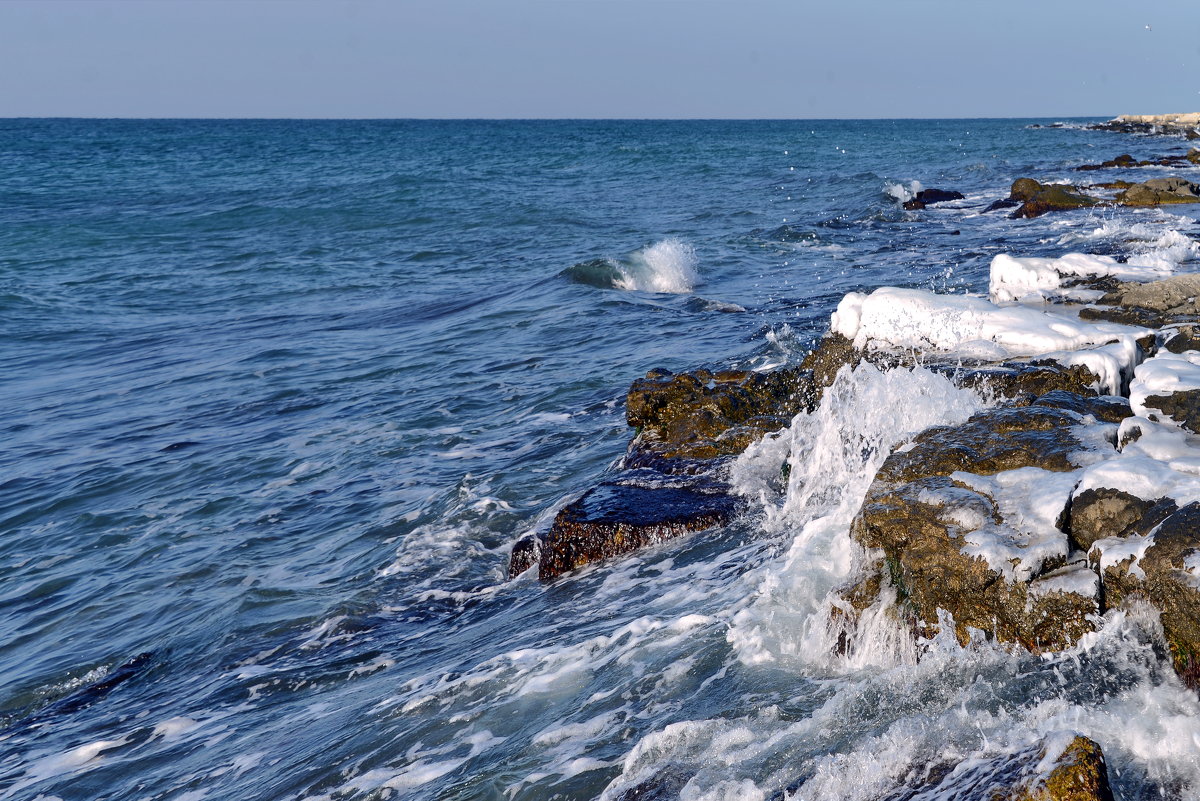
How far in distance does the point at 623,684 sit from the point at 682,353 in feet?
25.9

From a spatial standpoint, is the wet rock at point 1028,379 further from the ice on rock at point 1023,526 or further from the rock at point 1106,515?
the rock at point 1106,515

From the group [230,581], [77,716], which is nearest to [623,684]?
[77,716]

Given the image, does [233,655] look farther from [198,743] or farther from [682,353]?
[682,353]

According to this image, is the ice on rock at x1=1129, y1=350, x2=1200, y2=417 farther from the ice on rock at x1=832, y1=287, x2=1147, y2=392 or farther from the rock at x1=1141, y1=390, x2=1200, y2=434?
the ice on rock at x1=832, y1=287, x2=1147, y2=392

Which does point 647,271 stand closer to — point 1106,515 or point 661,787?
point 1106,515

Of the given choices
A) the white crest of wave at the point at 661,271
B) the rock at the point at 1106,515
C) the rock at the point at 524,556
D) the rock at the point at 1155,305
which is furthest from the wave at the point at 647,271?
the rock at the point at 1106,515

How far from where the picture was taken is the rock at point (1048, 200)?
22.4m

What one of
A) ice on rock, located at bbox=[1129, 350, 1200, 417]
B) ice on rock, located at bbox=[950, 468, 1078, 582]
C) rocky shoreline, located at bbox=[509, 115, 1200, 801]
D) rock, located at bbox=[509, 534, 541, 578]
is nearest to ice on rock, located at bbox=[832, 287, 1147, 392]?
rocky shoreline, located at bbox=[509, 115, 1200, 801]

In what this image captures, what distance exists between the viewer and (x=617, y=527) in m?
6.54

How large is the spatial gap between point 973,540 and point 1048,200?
21.5 meters

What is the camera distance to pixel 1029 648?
158 inches

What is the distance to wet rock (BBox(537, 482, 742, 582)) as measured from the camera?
21.4 feet

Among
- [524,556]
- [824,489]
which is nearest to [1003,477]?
[824,489]

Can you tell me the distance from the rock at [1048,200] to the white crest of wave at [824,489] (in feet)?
58.2
